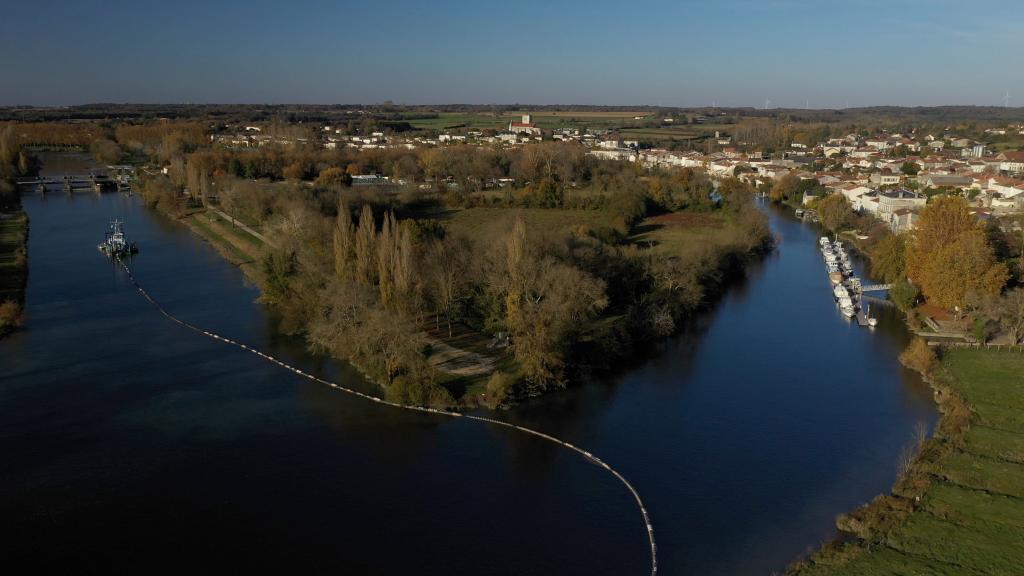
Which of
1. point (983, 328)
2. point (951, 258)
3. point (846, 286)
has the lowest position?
point (846, 286)

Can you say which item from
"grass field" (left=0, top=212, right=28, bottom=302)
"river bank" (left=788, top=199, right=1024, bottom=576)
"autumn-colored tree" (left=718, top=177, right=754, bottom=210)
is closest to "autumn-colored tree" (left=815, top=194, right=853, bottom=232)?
"autumn-colored tree" (left=718, top=177, right=754, bottom=210)

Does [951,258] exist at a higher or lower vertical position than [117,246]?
higher

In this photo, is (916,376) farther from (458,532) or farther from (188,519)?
(188,519)

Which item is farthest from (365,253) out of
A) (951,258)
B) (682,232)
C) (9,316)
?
(682,232)

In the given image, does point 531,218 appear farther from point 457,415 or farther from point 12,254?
point 457,415

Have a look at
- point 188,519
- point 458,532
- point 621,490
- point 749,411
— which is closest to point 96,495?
point 188,519

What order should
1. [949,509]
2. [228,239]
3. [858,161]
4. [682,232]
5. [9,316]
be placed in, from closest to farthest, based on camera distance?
[949,509] < [9,316] < [228,239] < [682,232] < [858,161]
